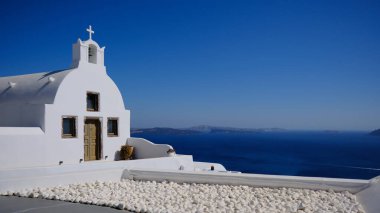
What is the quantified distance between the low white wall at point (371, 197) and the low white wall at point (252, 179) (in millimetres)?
187

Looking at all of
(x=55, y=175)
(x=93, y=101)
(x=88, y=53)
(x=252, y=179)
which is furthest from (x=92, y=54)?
(x=252, y=179)

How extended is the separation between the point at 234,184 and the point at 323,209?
2650 millimetres

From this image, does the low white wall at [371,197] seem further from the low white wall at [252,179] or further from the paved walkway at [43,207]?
the paved walkway at [43,207]

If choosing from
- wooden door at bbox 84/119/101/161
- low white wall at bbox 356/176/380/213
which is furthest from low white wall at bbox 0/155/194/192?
low white wall at bbox 356/176/380/213

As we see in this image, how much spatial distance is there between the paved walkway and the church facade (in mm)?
4168

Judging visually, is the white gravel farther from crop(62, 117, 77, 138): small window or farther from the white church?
crop(62, 117, 77, 138): small window

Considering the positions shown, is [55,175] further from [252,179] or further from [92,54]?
[92,54]

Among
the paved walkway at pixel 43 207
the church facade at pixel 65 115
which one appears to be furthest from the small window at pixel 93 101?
the paved walkway at pixel 43 207

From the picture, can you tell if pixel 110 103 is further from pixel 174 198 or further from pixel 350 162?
pixel 350 162

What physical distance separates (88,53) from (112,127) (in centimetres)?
353

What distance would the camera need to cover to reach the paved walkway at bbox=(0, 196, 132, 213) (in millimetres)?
6954

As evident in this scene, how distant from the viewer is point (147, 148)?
16.2 metres

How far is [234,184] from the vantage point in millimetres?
9133

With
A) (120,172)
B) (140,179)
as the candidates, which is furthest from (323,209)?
(120,172)
